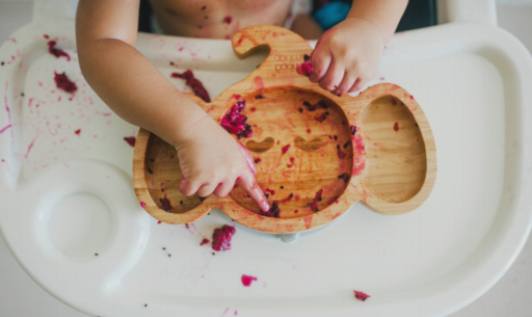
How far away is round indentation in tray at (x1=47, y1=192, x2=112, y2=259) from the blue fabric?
1.27ft

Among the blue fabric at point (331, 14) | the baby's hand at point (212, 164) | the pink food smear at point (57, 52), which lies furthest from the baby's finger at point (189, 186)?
the blue fabric at point (331, 14)

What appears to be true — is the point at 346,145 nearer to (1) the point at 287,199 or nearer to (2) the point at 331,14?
(1) the point at 287,199

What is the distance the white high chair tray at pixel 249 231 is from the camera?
1.63 feet

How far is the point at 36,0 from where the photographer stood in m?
0.55

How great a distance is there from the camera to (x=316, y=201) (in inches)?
19.2

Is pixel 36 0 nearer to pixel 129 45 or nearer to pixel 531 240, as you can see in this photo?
pixel 129 45

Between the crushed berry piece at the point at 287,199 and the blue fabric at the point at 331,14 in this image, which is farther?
the blue fabric at the point at 331,14

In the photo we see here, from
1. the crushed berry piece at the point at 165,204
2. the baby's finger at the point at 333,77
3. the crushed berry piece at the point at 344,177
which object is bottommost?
the crushed berry piece at the point at 165,204

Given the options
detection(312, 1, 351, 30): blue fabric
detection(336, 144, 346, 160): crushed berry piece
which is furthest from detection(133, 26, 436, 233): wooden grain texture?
detection(312, 1, 351, 30): blue fabric

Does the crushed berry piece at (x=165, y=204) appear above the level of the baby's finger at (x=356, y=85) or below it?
below

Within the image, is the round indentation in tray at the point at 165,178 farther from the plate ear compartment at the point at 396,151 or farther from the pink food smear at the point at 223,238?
the plate ear compartment at the point at 396,151

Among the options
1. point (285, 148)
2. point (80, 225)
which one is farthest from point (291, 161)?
point (80, 225)

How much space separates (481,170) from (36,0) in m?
0.50

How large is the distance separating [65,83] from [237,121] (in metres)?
0.19
